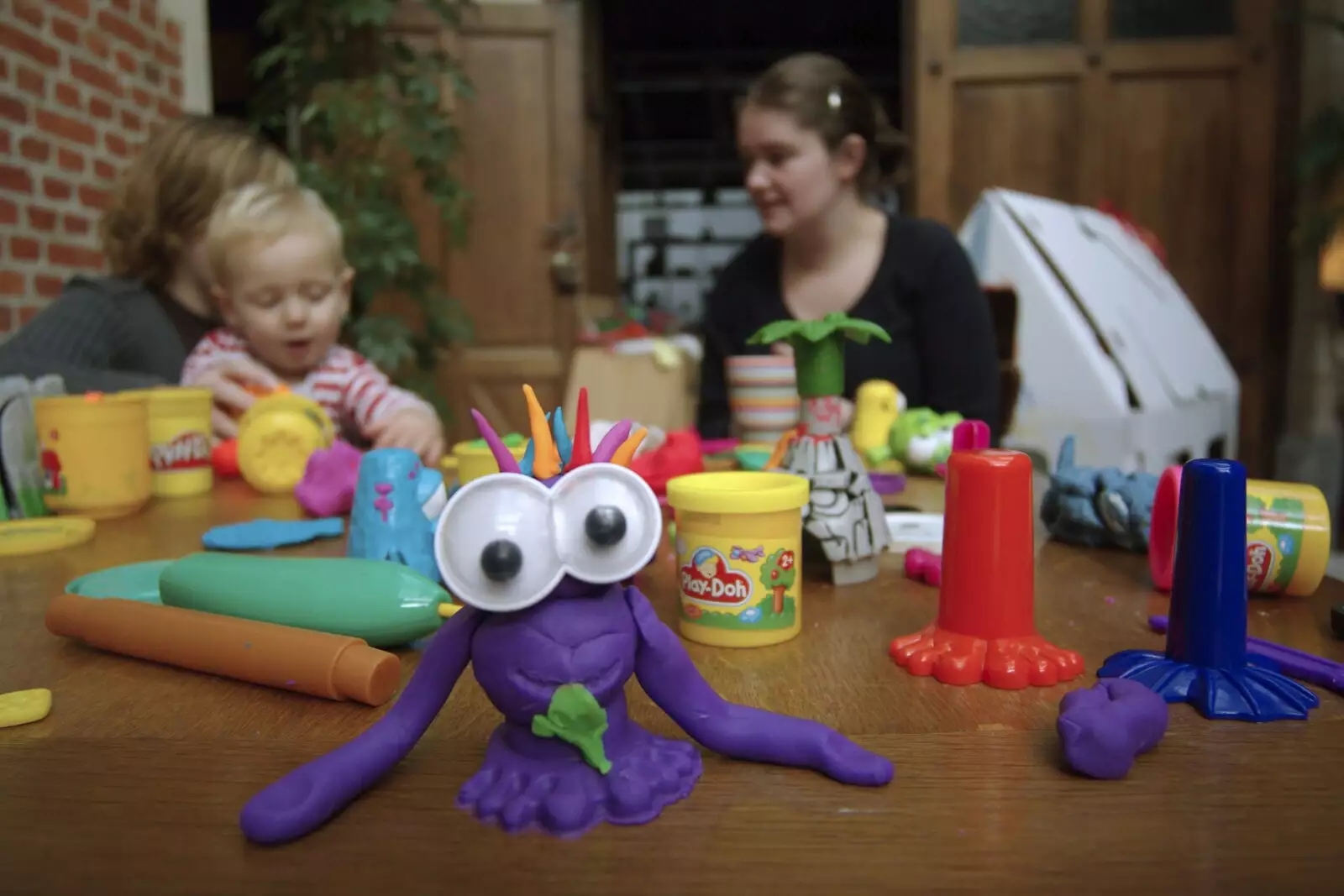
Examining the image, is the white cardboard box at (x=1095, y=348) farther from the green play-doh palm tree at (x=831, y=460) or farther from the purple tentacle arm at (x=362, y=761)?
the purple tentacle arm at (x=362, y=761)

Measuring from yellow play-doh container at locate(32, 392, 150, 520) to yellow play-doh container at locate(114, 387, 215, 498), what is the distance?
97mm

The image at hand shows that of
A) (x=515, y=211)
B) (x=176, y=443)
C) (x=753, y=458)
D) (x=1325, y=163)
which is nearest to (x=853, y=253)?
(x=753, y=458)

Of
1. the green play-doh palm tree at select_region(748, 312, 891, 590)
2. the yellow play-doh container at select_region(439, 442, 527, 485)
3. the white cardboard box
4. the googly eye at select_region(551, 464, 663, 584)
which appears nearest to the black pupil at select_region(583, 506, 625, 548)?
the googly eye at select_region(551, 464, 663, 584)

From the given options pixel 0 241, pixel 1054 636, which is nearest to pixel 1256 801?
pixel 1054 636

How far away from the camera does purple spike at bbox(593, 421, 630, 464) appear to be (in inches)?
16.3

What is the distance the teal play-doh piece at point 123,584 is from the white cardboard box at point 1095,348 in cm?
152

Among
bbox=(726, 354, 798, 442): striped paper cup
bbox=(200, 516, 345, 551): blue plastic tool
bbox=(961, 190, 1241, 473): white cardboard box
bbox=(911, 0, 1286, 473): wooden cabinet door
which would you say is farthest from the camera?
bbox=(911, 0, 1286, 473): wooden cabinet door

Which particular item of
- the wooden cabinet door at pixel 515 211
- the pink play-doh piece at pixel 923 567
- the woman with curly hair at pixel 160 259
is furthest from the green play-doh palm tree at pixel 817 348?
the wooden cabinet door at pixel 515 211

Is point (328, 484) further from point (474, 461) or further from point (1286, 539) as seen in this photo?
point (1286, 539)

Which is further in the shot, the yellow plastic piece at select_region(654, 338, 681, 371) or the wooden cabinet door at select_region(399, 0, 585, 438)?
the wooden cabinet door at select_region(399, 0, 585, 438)

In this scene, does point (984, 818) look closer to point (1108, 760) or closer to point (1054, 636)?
point (1108, 760)

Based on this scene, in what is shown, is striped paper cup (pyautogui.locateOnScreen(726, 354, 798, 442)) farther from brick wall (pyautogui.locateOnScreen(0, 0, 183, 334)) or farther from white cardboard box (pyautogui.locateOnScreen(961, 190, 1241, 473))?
brick wall (pyautogui.locateOnScreen(0, 0, 183, 334))

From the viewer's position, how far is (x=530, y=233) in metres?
3.23

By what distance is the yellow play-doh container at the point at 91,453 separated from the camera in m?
0.89
